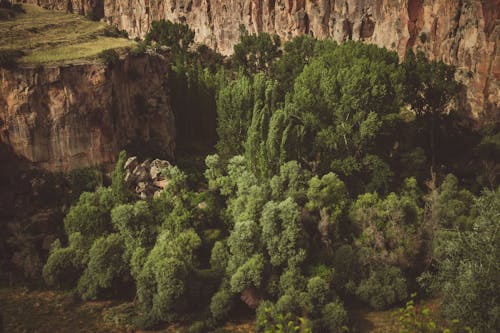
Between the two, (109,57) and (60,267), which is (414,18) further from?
(60,267)

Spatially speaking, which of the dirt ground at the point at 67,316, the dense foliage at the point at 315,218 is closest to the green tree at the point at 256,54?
the dense foliage at the point at 315,218

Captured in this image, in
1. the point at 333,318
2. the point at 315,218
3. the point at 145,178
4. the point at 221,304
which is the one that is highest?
the point at 145,178

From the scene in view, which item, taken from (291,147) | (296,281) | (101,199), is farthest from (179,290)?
(291,147)

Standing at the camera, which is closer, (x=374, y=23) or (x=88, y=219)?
(x=88, y=219)

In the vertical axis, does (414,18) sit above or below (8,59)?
above

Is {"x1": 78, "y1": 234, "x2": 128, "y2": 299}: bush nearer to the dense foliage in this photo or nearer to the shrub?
the dense foliage

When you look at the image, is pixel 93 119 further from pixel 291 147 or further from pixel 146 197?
pixel 291 147

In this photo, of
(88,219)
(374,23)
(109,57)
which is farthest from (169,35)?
(88,219)
